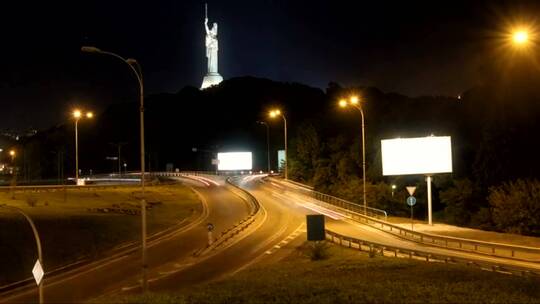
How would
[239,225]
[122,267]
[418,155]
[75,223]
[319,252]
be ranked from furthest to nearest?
[418,155] → [239,225] → [75,223] → [122,267] → [319,252]

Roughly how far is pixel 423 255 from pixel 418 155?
76.7 ft

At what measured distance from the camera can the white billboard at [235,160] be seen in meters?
116

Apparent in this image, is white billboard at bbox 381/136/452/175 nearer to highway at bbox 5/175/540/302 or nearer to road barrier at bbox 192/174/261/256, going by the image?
highway at bbox 5/175/540/302

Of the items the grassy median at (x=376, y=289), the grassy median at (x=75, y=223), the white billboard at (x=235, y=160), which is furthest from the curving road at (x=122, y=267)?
the white billboard at (x=235, y=160)

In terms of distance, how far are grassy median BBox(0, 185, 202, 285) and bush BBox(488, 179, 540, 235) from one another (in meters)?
28.4

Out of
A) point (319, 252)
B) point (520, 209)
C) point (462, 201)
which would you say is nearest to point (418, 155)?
point (520, 209)

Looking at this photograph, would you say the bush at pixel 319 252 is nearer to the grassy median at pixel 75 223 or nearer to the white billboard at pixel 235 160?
the grassy median at pixel 75 223

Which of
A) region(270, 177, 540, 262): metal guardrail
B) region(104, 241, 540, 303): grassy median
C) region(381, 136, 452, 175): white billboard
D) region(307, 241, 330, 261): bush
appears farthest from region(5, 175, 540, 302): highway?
region(104, 241, 540, 303): grassy median

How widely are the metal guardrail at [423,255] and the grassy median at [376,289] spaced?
298 cm

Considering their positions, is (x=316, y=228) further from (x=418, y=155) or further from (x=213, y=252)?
(x=418, y=155)

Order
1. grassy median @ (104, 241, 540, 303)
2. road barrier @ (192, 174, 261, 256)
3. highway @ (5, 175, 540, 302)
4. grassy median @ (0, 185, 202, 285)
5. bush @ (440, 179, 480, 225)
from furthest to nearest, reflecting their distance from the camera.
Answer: bush @ (440, 179, 480, 225) → road barrier @ (192, 174, 261, 256) → grassy median @ (0, 185, 202, 285) → highway @ (5, 175, 540, 302) → grassy median @ (104, 241, 540, 303)

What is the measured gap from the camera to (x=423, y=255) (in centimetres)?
3234

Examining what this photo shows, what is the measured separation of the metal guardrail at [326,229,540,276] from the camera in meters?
27.1

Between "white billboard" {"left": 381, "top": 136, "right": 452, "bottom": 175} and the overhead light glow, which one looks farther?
"white billboard" {"left": 381, "top": 136, "right": 452, "bottom": 175}
